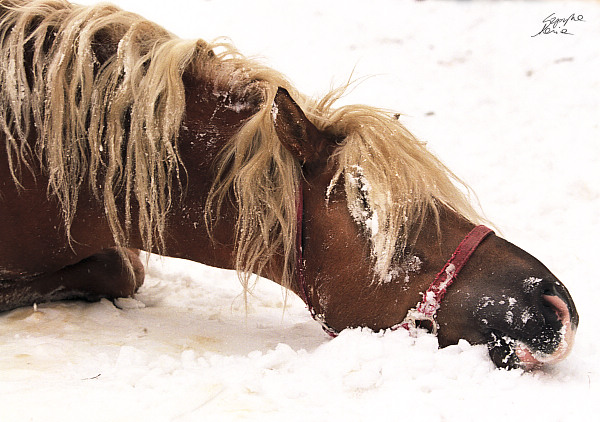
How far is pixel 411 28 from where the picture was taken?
5949mm

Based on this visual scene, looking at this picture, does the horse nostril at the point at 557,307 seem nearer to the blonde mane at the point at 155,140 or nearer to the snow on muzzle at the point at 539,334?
the snow on muzzle at the point at 539,334

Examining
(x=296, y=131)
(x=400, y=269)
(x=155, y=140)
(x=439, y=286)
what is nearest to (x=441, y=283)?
(x=439, y=286)

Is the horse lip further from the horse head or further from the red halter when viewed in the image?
the red halter

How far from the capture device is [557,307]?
177 centimetres

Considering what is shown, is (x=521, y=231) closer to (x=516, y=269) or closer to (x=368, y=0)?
(x=516, y=269)

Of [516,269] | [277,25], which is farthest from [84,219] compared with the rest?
[277,25]

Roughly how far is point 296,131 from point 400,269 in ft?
1.77

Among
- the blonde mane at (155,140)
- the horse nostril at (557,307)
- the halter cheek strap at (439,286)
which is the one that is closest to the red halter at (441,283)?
the halter cheek strap at (439,286)

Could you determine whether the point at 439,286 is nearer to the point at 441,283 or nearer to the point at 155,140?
the point at 441,283

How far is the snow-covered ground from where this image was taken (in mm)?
1623

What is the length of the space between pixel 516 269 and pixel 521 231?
1795 mm

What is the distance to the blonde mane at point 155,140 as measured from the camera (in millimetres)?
1995

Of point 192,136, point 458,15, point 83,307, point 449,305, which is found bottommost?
point 83,307

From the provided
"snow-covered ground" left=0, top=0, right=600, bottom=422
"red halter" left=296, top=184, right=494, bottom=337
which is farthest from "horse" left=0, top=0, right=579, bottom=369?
"snow-covered ground" left=0, top=0, right=600, bottom=422
